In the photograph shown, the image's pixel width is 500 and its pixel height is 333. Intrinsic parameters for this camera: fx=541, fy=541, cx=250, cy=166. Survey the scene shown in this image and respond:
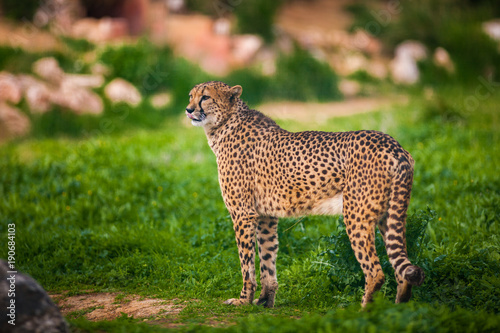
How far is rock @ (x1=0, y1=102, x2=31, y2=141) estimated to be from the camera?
34.1ft

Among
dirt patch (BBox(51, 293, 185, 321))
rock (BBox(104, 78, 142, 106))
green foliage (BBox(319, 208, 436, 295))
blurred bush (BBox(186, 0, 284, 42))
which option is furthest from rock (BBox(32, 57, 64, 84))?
green foliage (BBox(319, 208, 436, 295))

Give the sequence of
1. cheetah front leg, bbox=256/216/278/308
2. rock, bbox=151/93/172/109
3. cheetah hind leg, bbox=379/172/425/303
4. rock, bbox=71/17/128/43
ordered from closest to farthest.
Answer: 1. cheetah hind leg, bbox=379/172/425/303
2. cheetah front leg, bbox=256/216/278/308
3. rock, bbox=151/93/172/109
4. rock, bbox=71/17/128/43

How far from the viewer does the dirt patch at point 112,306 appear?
455 cm

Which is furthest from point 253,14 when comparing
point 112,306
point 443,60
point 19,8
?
point 112,306

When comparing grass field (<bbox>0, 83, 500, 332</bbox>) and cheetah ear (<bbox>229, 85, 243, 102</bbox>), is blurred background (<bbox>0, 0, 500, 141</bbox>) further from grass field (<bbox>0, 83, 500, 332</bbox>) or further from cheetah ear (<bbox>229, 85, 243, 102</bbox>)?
cheetah ear (<bbox>229, 85, 243, 102</bbox>)

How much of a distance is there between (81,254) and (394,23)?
46.2 ft

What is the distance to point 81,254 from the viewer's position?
19.1 ft

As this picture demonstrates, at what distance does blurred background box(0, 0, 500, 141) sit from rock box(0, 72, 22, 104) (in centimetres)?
3

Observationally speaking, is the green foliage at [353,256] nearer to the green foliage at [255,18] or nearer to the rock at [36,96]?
the rock at [36,96]

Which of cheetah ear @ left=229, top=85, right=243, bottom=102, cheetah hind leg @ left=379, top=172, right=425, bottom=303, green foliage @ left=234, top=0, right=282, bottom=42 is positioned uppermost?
green foliage @ left=234, top=0, right=282, bottom=42

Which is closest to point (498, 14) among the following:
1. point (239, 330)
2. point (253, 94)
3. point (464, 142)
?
point (253, 94)

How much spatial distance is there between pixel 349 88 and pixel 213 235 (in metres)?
9.51

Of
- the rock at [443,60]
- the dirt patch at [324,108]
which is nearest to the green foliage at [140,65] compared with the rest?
the dirt patch at [324,108]

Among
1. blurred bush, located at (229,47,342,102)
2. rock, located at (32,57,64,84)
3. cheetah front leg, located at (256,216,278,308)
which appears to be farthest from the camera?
blurred bush, located at (229,47,342,102)
